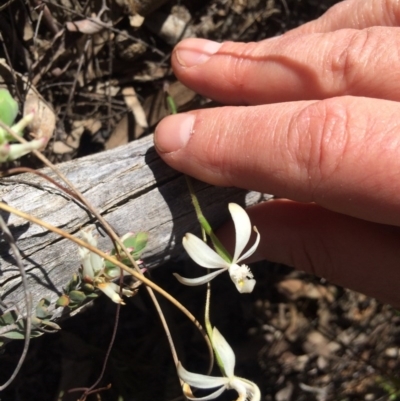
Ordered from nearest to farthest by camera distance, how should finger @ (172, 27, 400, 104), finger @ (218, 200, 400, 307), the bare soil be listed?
finger @ (172, 27, 400, 104) → finger @ (218, 200, 400, 307) → the bare soil

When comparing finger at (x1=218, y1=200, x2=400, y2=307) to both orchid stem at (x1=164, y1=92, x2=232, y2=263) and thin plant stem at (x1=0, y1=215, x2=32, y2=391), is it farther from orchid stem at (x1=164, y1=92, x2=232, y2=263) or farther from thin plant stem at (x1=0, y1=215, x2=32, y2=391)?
thin plant stem at (x1=0, y1=215, x2=32, y2=391)

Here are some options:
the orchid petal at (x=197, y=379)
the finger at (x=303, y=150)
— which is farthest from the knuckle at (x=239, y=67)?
the orchid petal at (x=197, y=379)

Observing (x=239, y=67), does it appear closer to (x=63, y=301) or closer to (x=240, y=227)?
(x=240, y=227)

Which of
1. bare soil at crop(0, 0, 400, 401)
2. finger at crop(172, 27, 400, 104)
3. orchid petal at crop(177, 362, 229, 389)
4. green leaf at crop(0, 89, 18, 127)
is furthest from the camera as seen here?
bare soil at crop(0, 0, 400, 401)

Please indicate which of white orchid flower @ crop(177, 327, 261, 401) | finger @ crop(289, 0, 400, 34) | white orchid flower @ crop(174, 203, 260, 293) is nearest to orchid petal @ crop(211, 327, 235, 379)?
white orchid flower @ crop(177, 327, 261, 401)

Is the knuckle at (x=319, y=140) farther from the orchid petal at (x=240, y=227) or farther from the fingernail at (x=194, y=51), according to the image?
the fingernail at (x=194, y=51)

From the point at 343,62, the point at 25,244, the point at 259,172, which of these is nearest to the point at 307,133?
the point at 259,172

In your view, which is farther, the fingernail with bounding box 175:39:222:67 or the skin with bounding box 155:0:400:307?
the fingernail with bounding box 175:39:222:67

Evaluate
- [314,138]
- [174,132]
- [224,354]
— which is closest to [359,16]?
[314,138]
